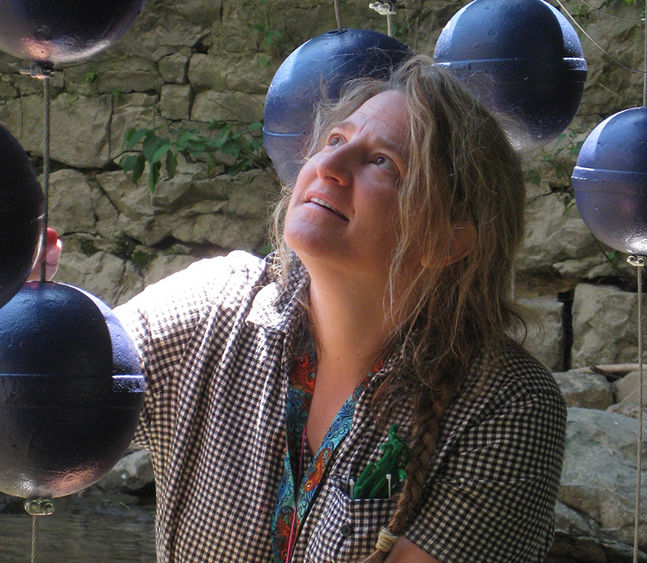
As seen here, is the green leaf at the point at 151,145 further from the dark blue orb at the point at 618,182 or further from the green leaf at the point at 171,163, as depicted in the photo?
the dark blue orb at the point at 618,182

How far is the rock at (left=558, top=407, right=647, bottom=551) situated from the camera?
9.22 ft

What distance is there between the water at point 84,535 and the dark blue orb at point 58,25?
2.43m

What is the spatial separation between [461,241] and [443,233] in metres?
0.04

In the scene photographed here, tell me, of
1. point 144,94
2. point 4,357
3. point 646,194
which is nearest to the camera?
point 4,357

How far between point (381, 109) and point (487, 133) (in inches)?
5.9

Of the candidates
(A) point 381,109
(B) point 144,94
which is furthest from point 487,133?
(B) point 144,94

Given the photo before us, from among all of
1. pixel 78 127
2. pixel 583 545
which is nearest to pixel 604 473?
pixel 583 545

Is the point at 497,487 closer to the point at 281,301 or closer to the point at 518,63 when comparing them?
the point at 281,301

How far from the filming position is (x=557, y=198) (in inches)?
156

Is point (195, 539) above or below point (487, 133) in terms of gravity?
below

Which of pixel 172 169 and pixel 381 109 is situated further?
pixel 172 169

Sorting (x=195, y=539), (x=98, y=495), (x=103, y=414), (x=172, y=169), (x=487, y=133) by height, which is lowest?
(x=98, y=495)

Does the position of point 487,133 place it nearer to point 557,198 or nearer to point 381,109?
point 381,109

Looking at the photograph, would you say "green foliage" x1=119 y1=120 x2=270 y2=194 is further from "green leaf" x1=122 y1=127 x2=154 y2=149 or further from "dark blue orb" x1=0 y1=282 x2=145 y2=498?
"dark blue orb" x1=0 y1=282 x2=145 y2=498
